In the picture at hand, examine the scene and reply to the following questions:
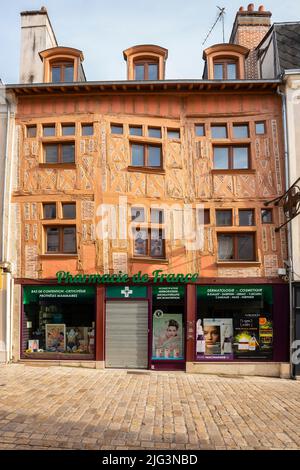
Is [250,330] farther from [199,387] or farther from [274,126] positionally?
[274,126]

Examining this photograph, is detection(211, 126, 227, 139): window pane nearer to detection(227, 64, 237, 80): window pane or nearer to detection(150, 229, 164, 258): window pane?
detection(227, 64, 237, 80): window pane

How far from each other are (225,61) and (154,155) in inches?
169

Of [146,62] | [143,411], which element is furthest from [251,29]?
[143,411]

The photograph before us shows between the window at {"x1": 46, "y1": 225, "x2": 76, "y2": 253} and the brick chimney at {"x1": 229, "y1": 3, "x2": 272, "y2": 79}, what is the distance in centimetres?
981

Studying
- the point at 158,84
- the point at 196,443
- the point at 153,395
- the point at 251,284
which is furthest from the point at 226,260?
the point at 196,443

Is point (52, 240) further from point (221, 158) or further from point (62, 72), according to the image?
point (221, 158)

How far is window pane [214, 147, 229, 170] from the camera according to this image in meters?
13.0

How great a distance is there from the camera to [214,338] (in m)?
12.3

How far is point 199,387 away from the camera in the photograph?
1007cm

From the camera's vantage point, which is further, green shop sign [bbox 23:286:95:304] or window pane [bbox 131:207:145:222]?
window pane [bbox 131:207:145:222]

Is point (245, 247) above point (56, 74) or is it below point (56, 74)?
below

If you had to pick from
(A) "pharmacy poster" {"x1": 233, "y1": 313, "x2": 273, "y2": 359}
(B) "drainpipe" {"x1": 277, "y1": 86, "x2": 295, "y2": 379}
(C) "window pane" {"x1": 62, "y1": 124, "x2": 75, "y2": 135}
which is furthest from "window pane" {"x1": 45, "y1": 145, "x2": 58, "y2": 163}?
(A) "pharmacy poster" {"x1": 233, "y1": 313, "x2": 273, "y2": 359}

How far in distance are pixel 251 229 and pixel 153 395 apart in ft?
19.9

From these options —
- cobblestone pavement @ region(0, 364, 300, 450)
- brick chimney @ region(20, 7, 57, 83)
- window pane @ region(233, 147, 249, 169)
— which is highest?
brick chimney @ region(20, 7, 57, 83)
